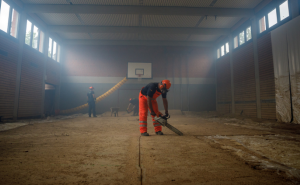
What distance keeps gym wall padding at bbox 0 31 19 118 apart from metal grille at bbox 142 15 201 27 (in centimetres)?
762

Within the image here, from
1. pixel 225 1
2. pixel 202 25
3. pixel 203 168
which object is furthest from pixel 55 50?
pixel 203 168

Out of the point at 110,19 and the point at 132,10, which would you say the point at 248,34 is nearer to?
the point at 132,10

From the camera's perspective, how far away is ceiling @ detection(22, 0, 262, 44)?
29.8 ft

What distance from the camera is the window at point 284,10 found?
7.16 meters

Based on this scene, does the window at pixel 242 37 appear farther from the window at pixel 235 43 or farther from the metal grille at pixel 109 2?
the metal grille at pixel 109 2

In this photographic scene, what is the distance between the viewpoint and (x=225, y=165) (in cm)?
183

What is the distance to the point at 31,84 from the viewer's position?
9625 mm

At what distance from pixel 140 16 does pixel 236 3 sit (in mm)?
5816

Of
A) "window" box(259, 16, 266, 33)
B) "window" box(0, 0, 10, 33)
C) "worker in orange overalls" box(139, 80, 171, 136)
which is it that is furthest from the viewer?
"window" box(259, 16, 266, 33)

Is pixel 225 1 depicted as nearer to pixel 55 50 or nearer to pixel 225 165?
pixel 225 165

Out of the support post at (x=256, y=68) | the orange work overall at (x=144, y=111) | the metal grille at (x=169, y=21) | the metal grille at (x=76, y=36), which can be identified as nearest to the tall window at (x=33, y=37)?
the metal grille at (x=76, y=36)

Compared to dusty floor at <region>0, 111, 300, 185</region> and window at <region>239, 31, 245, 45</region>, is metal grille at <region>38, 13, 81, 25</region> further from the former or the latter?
window at <region>239, 31, 245, 45</region>

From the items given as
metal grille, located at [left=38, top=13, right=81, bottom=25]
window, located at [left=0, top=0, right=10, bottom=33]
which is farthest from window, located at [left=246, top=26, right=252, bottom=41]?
window, located at [left=0, top=0, right=10, bottom=33]

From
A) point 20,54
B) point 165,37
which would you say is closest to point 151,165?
point 20,54
